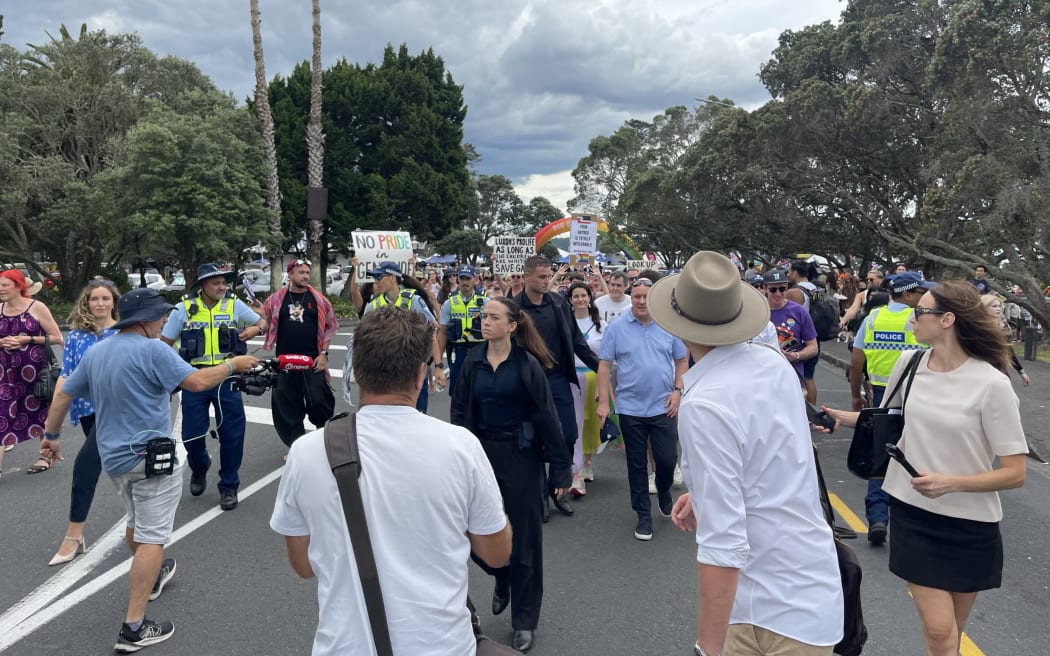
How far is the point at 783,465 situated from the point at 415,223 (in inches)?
1331

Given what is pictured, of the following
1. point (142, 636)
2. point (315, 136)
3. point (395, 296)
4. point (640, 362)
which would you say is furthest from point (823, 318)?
point (315, 136)

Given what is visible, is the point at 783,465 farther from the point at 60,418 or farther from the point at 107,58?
the point at 107,58

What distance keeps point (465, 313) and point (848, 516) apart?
5420mm

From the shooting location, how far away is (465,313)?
9562mm

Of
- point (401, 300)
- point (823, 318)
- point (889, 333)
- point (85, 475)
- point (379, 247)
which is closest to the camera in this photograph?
point (85, 475)

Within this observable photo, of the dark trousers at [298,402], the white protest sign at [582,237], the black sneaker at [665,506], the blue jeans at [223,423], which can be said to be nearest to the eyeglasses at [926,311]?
the black sneaker at [665,506]

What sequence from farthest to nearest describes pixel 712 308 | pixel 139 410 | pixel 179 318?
pixel 179 318 → pixel 139 410 → pixel 712 308

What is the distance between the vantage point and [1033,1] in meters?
17.4

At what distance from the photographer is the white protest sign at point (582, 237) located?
44.3 feet

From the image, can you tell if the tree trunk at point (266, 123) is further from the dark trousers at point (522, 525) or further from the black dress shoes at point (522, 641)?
the black dress shoes at point (522, 641)

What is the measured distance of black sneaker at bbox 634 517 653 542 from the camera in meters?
5.14

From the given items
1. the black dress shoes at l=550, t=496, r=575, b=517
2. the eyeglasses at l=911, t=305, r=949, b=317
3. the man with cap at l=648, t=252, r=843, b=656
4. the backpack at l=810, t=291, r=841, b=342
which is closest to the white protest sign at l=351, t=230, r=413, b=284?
the backpack at l=810, t=291, r=841, b=342

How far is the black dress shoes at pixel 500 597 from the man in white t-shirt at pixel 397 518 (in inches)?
84.0

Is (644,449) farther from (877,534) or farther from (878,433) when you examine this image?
(878,433)
